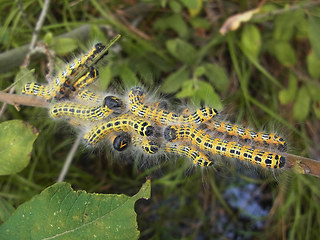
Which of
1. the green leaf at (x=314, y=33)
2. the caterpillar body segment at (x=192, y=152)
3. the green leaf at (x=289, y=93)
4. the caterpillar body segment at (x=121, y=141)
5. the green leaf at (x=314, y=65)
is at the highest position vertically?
the caterpillar body segment at (x=121, y=141)

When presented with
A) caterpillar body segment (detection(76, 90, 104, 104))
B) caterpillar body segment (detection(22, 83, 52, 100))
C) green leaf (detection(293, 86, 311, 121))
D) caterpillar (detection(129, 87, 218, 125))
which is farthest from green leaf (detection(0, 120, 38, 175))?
green leaf (detection(293, 86, 311, 121))

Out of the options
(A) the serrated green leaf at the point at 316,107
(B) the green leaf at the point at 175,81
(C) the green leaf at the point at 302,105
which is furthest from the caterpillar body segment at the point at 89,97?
(A) the serrated green leaf at the point at 316,107

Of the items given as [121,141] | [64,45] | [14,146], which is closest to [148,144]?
[121,141]

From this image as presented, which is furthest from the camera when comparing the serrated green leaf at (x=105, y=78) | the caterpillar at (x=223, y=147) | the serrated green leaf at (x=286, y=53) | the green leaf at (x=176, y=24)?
the green leaf at (x=176, y=24)

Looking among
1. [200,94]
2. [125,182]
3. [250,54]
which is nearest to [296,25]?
[250,54]

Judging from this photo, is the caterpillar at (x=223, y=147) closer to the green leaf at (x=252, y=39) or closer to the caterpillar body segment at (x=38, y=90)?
the caterpillar body segment at (x=38, y=90)
